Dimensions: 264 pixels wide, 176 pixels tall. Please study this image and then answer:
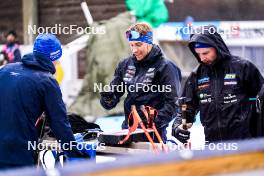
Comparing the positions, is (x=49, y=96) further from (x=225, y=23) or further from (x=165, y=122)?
(x=225, y=23)

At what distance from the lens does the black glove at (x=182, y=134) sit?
5.38m

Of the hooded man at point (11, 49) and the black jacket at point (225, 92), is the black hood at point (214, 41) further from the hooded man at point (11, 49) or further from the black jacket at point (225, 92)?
the hooded man at point (11, 49)

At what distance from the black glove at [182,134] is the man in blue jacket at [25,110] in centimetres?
103

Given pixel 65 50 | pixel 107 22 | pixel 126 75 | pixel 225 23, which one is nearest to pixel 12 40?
pixel 65 50

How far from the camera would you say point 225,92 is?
5074mm

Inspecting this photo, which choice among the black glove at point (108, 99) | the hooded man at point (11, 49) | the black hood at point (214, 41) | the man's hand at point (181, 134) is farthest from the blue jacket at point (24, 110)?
the hooded man at point (11, 49)

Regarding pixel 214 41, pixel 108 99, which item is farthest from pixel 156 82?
pixel 214 41

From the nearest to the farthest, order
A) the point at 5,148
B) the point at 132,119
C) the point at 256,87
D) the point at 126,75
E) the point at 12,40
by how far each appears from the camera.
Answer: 1. the point at 5,148
2. the point at 256,87
3. the point at 132,119
4. the point at 126,75
5. the point at 12,40

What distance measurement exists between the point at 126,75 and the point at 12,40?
916cm

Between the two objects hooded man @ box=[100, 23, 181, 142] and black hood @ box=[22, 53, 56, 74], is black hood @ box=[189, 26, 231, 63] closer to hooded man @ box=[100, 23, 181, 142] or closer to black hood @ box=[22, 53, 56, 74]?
hooded man @ box=[100, 23, 181, 142]

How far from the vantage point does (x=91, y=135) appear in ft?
19.3

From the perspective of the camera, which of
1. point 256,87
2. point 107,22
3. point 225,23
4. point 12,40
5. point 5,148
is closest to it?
point 5,148

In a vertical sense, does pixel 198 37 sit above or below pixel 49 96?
above

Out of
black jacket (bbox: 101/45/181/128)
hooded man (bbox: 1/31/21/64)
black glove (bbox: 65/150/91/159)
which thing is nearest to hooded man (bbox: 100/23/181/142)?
black jacket (bbox: 101/45/181/128)
